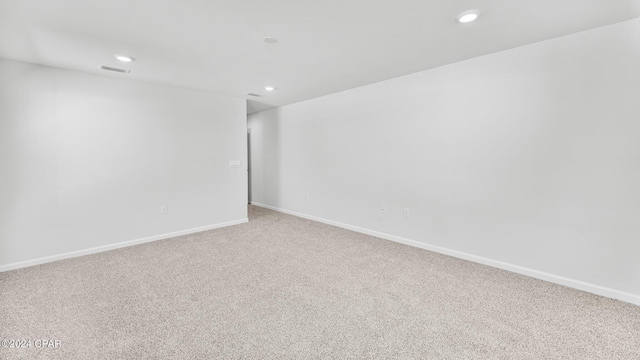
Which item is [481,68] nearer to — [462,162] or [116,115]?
[462,162]

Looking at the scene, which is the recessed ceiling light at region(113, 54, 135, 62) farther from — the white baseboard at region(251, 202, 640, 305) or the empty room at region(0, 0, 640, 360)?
the white baseboard at region(251, 202, 640, 305)

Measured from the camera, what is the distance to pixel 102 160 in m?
3.59

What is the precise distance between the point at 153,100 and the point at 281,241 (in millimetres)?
2856

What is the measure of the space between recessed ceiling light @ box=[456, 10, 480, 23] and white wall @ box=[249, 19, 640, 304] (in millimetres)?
1049

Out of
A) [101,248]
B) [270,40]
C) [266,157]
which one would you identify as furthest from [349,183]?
[101,248]

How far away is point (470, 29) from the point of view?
2.38 meters

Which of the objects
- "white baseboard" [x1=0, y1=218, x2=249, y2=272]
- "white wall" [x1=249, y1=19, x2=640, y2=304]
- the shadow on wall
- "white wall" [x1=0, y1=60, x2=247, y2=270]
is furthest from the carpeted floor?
the shadow on wall

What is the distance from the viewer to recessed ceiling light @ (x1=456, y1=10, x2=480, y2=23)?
2082 mm

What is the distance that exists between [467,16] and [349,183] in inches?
116

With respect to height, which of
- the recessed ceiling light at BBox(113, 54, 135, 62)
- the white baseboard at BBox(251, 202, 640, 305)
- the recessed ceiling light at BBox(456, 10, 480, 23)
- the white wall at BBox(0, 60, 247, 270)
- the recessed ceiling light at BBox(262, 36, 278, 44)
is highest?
the recessed ceiling light at BBox(456, 10, 480, 23)

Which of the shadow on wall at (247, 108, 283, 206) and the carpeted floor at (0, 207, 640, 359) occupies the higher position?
the shadow on wall at (247, 108, 283, 206)

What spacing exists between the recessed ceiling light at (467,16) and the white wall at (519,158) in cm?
105

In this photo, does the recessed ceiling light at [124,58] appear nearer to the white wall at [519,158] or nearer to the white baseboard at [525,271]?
the white wall at [519,158]

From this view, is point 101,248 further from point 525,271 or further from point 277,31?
point 525,271
